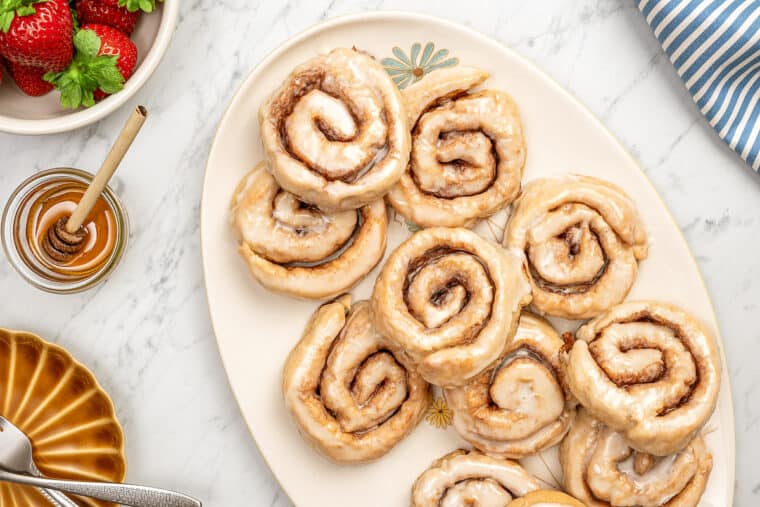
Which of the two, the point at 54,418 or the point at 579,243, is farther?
the point at 54,418

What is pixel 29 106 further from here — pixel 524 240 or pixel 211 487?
pixel 524 240

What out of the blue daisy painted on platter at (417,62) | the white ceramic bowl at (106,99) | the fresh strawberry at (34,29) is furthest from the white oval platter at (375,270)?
the fresh strawberry at (34,29)

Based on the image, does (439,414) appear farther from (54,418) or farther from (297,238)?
(54,418)

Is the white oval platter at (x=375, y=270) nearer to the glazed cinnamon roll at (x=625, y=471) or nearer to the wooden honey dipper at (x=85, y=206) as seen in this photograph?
the glazed cinnamon roll at (x=625, y=471)

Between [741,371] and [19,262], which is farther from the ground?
[741,371]

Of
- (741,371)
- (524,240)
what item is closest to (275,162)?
(524,240)

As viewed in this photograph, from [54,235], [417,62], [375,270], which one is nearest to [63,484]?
[54,235]
